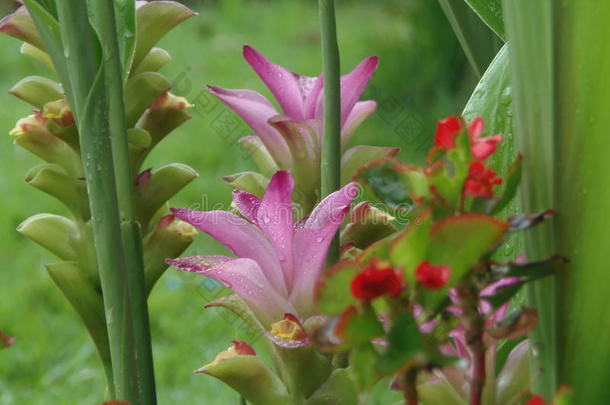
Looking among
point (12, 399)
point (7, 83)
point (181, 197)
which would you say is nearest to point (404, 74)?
point (181, 197)

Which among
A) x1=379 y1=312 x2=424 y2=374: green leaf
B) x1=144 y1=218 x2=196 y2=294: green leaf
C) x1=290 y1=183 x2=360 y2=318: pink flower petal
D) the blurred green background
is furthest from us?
the blurred green background

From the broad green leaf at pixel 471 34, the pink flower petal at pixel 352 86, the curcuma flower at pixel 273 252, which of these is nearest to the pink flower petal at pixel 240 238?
the curcuma flower at pixel 273 252

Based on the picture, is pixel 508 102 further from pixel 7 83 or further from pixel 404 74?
pixel 7 83

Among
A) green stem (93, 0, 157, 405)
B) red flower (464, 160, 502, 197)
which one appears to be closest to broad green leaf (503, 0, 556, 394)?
red flower (464, 160, 502, 197)

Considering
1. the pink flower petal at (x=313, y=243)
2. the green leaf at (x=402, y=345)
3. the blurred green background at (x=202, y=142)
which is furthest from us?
the blurred green background at (x=202, y=142)

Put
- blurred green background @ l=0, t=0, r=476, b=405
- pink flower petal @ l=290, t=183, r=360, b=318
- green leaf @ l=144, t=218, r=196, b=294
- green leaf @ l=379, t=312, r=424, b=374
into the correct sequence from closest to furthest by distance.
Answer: green leaf @ l=379, t=312, r=424, b=374 → pink flower petal @ l=290, t=183, r=360, b=318 → green leaf @ l=144, t=218, r=196, b=294 → blurred green background @ l=0, t=0, r=476, b=405

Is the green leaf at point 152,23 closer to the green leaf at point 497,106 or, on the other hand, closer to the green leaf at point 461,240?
the green leaf at point 497,106

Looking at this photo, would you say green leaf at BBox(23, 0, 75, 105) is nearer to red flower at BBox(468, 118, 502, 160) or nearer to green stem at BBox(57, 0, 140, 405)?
green stem at BBox(57, 0, 140, 405)
